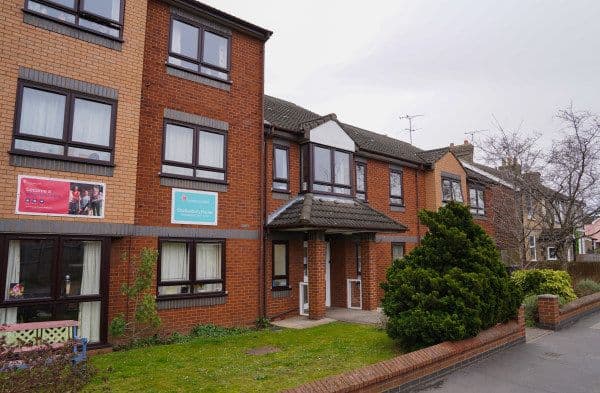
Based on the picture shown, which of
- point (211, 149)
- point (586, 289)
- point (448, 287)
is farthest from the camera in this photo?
point (586, 289)

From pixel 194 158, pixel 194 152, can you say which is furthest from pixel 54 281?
pixel 194 152

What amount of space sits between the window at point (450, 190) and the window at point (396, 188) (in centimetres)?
261

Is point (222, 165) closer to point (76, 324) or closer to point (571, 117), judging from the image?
point (76, 324)

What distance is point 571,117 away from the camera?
17891 millimetres

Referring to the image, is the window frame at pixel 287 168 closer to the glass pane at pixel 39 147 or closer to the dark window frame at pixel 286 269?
the dark window frame at pixel 286 269

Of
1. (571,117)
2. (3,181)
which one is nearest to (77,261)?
(3,181)

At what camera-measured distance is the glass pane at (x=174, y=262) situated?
10.4m

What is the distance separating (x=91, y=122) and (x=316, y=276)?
278 inches

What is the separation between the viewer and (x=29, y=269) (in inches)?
322

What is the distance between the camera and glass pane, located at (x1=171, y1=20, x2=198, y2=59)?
1126cm

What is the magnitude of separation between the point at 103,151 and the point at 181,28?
14.0 feet

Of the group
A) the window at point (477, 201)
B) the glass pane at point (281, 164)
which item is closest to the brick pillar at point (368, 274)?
the glass pane at point (281, 164)

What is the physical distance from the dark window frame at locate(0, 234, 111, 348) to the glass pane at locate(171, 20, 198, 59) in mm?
5380

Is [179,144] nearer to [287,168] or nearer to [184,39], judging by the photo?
[184,39]
